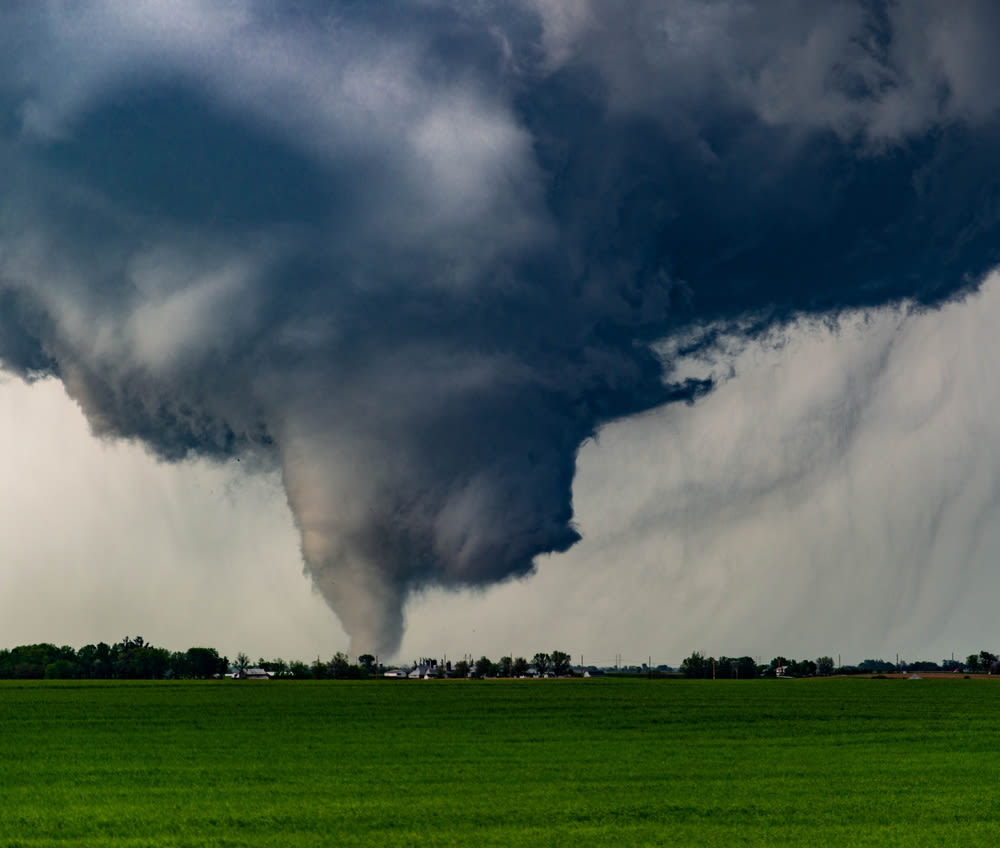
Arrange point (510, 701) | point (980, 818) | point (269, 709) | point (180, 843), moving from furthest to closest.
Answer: point (510, 701)
point (269, 709)
point (980, 818)
point (180, 843)

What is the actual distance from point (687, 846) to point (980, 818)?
386 inches

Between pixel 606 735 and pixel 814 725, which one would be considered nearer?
pixel 606 735

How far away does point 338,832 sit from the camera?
82.7ft

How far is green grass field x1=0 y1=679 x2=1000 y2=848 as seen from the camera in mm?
25422

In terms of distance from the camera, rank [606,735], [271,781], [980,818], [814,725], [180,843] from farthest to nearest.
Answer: [814,725], [606,735], [271,781], [980,818], [180,843]

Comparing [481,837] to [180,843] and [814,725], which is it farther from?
[814,725]

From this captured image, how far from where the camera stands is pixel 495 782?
3391 centimetres

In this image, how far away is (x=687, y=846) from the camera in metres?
23.7

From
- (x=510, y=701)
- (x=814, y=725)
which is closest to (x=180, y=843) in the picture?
(x=814, y=725)

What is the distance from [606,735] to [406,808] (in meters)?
27.7

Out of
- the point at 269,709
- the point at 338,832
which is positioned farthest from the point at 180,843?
the point at 269,709

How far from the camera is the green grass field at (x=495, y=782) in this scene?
2542 centimetres

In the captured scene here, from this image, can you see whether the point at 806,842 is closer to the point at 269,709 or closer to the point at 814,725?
the point at 814,725

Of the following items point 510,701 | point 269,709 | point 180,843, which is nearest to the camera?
point 180,843
